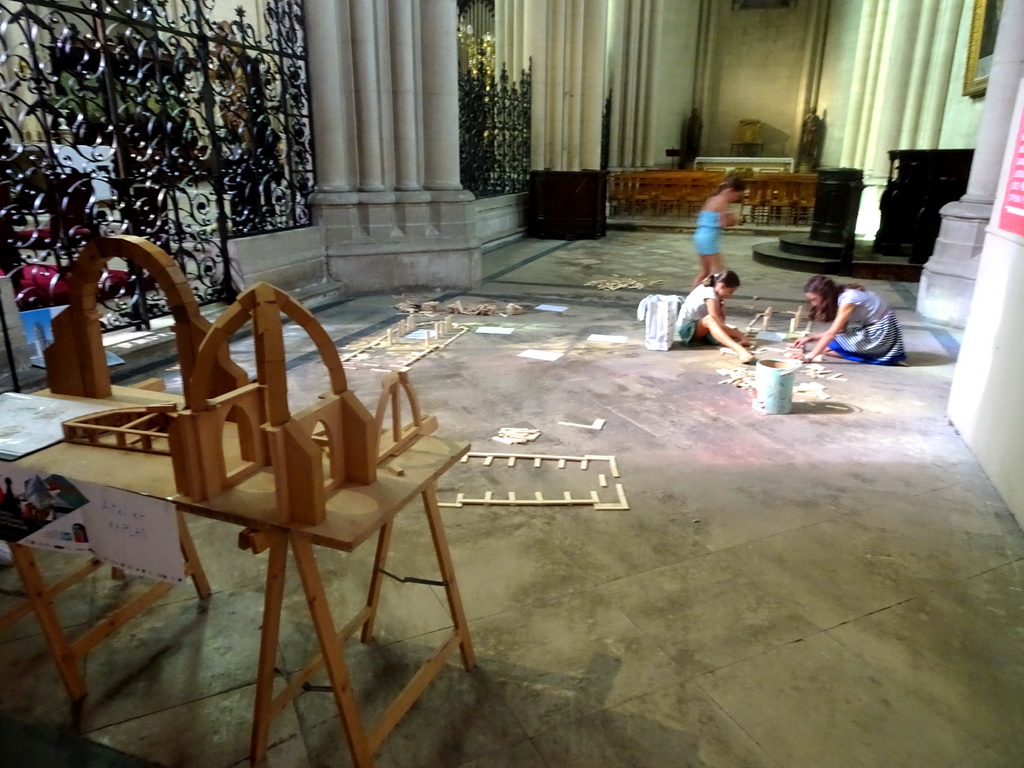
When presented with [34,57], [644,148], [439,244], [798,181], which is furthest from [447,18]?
[644,148]

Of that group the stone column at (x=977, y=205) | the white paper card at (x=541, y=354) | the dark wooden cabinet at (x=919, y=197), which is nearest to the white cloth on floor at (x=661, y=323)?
the white paper card at (x=541, y=354)

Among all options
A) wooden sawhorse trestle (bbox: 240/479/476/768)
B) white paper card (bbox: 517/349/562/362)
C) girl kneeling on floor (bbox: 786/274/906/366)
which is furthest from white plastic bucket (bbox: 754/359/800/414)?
wooden sawhorse trestle (bbox: 240/479/476/768)

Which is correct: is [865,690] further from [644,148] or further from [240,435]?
[644,148]

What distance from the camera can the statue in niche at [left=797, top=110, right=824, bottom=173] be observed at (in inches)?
752

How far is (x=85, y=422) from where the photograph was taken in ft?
6.05

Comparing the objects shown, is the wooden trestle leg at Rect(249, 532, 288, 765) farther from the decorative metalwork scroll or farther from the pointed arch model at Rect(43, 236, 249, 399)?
the decorative metalwork scroll

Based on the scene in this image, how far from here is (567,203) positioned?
1228cm

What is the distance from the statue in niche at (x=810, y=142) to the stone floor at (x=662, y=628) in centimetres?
1749

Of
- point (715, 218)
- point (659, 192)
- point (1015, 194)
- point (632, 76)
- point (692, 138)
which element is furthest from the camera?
point (692, 138)

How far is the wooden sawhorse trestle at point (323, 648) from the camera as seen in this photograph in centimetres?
153

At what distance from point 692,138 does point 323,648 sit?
68.0 ft

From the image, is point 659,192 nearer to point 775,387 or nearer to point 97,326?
point 775,387

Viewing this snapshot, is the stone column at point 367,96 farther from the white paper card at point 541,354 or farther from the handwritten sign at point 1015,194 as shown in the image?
the handwritten sign at point 1015,194

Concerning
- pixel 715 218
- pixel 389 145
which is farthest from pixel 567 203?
pixel 715 218
